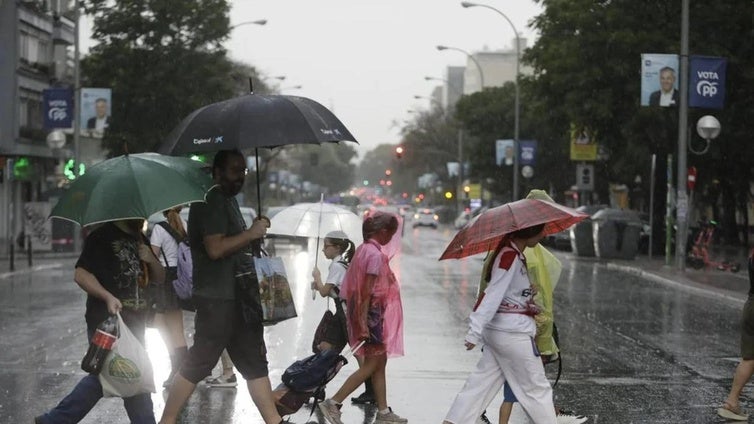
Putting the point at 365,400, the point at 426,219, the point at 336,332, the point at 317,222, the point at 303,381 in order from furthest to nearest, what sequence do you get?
the point at 426,219 < the point at 317,222 < the point at 365,400 < the point at 336,332 < the point at 303,381

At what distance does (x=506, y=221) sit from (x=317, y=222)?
3405 mm

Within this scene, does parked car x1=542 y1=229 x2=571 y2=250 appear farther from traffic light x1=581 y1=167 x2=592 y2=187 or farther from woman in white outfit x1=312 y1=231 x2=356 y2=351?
woman in white outfit x1=312 y1=231 x2=356 y2=351

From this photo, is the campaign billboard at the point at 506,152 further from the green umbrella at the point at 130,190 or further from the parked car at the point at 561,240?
the green umbrella at the point at 130,190

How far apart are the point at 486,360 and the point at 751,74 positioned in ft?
99.9

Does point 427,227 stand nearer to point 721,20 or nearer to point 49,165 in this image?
point 49,165

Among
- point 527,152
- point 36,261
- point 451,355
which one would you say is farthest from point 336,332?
point 527,152

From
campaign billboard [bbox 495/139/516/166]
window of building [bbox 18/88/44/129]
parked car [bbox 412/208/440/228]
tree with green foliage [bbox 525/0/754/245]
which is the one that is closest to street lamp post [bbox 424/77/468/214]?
parked car [bbox 412/208/440/228]

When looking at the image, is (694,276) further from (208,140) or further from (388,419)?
(208,140)

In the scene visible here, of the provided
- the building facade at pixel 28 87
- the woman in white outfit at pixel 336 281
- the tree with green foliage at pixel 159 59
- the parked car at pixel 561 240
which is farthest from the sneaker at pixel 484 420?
the tree with green foliage at pixel 159 59

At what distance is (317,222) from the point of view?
10.8 meters

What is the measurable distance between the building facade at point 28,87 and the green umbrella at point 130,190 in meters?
39.4

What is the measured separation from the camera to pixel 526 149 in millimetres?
60719

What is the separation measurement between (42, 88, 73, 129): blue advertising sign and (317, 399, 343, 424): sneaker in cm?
3215

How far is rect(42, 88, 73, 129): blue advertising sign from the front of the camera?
39812mm
